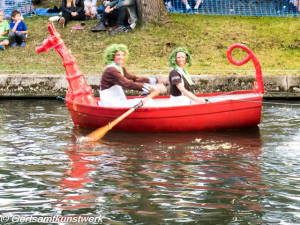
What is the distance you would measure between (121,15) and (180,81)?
7686mm

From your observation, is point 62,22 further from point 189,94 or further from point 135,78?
point 189,94

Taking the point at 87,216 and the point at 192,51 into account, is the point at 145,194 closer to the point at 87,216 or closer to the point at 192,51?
the point at 87,216

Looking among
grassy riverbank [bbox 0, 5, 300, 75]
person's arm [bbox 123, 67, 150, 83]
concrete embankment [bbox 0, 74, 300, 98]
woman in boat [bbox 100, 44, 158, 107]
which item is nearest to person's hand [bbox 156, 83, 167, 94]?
woman in boat [bbox 100, 44, 158, 107]

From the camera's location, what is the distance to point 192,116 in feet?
37.3

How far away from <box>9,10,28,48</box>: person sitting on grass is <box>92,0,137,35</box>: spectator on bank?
6.21ft

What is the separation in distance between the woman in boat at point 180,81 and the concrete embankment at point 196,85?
2.96 m

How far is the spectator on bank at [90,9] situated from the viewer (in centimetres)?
1962

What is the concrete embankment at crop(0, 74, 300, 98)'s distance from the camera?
1463cm

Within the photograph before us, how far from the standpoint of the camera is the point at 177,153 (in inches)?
389

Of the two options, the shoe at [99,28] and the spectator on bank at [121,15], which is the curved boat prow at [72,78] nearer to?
the spectator on bank at [121,15]

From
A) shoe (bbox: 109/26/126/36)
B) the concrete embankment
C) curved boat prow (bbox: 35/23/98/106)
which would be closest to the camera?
curved boat prow (bbox: 35/23/98/106)

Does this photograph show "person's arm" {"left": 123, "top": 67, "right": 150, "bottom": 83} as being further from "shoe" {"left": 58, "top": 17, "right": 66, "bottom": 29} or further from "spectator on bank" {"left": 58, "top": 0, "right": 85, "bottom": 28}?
"spectator on bank" {"left": 58, "top": 0, "right": 85, "bottom": 28}

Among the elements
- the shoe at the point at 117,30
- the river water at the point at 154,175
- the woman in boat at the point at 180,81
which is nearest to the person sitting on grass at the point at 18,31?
the shoe at the point at 117,30

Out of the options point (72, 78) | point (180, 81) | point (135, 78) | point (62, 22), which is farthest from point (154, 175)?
point (62, 22)
